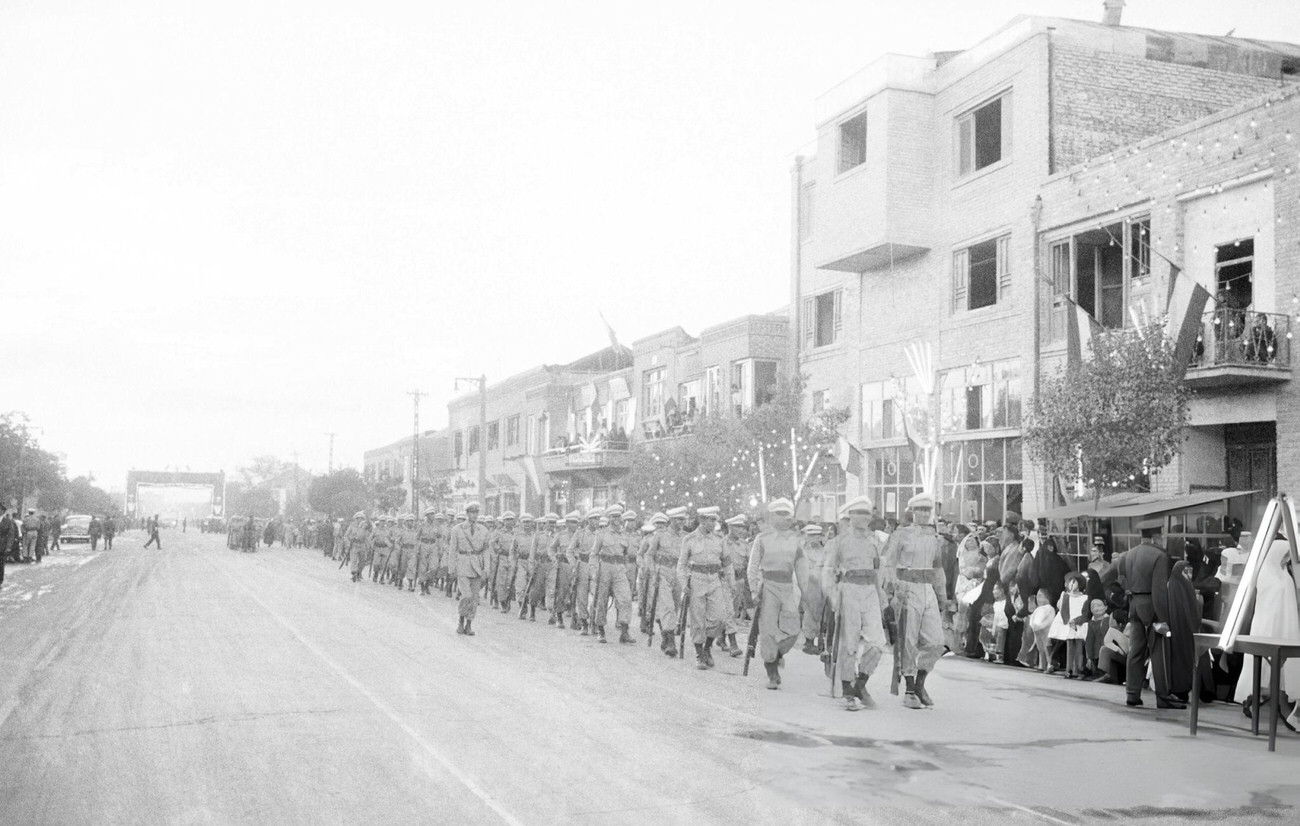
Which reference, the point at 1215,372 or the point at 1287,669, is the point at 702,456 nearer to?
the point at 1215,372

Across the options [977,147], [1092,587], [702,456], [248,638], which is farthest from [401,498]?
[1092,587]

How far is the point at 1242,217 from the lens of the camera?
69.4ft

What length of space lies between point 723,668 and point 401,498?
67.6 metres

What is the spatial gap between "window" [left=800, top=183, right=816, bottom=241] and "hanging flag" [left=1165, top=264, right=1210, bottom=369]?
17.1 meters

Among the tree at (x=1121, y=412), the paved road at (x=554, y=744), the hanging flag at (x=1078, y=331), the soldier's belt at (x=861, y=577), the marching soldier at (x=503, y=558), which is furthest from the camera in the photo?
the marching soldier at (x=503, y=558)

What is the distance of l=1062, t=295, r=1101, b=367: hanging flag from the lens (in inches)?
829

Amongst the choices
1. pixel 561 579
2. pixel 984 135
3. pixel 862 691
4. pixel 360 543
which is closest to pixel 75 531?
pixel 360 543

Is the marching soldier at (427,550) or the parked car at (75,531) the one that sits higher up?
the marching soldier at (427,550)

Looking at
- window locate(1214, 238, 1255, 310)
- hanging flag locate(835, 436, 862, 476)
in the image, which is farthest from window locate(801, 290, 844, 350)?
window locate(1214, 238, 1255, 310)

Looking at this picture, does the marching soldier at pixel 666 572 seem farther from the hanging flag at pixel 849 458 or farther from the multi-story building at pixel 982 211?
the hanging flag at pixel 849 458

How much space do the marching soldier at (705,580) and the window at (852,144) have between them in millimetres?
17992

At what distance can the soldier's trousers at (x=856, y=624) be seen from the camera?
12344 millimetres

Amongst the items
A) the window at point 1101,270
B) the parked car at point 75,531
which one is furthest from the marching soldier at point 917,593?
the parked car at point 75,531

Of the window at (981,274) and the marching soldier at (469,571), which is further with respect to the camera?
the window at (981,274)
